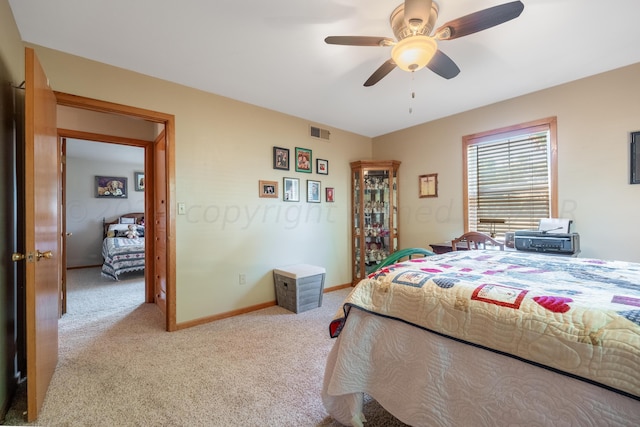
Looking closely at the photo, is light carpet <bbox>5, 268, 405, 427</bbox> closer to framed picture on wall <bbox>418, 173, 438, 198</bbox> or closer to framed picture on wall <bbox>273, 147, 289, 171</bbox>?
framed picture on wall <bbox>273, 147, 289, 171</bbox>

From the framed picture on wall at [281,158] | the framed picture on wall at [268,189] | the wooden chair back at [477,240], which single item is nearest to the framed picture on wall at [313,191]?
the framed picture on wall at [281,158]

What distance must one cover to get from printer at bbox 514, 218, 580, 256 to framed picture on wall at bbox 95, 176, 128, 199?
7776mm

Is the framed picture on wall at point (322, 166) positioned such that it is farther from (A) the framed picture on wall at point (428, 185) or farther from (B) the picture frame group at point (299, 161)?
(A) the framed picture on wall at point (428, 185)

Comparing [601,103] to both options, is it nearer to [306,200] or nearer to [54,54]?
[306,200]

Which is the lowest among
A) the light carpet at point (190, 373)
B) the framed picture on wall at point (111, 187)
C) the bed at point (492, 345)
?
the light carpet at point (190, 373)

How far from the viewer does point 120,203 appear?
21.8ft

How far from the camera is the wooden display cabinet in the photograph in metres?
4.13

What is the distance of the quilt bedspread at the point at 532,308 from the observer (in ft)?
2.38

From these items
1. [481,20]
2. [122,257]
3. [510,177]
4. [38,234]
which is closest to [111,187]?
[122,257]

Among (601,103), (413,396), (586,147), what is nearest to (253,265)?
(413,396)

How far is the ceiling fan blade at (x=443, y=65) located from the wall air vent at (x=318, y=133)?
2.09m

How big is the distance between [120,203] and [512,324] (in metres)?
7.93

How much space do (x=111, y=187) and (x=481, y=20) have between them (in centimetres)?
763

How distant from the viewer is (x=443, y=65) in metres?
1.88
